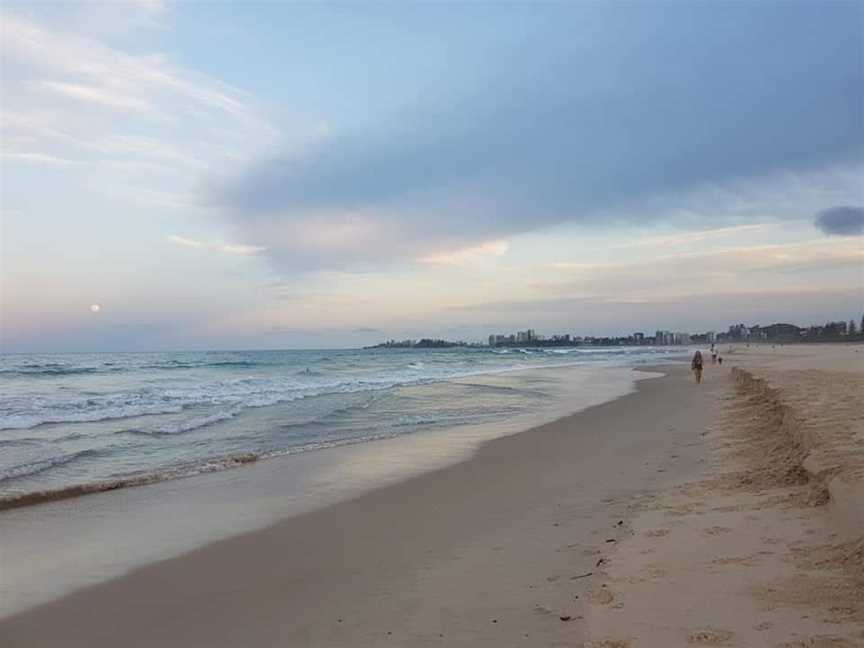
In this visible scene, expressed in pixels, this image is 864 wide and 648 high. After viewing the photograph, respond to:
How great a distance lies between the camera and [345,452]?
13.6 meters

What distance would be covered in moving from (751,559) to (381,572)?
312 cm

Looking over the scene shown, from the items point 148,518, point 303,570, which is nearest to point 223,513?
point 148,518

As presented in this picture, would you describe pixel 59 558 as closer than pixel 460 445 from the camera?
Yes

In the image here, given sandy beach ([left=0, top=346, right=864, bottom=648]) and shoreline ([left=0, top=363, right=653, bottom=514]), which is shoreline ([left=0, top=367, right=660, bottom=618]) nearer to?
shoreline ([left=0, top=363, right=653, bottom=514])

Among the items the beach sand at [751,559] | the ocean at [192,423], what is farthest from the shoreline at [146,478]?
the beach sand at [751,559]

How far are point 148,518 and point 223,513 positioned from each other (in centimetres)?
92

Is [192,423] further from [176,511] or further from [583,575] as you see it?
[583,575]

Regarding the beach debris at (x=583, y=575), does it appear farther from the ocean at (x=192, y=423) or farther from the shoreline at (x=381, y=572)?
the ocean at (x=192, y=423)

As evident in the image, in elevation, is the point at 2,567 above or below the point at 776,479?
below

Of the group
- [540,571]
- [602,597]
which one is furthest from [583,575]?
[602,597]

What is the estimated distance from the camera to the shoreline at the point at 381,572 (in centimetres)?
475

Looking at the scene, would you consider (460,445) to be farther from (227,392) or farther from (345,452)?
(227,392)

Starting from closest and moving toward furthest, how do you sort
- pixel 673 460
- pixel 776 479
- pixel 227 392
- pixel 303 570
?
pixel 303 570
pixel 776 479
pixel 673 460
pixel 227 392

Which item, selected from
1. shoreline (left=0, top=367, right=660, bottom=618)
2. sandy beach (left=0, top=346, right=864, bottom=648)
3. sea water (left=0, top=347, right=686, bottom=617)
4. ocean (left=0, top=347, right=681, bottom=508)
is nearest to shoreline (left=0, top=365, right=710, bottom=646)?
sandy beach (left=0, top=346, right=864, bottom=648)
